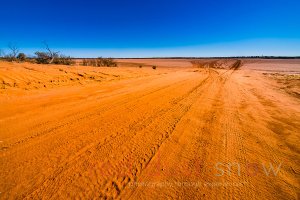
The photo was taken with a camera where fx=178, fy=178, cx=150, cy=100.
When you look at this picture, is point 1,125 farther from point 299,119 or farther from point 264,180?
point 299,119

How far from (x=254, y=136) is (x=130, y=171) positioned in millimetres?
2919

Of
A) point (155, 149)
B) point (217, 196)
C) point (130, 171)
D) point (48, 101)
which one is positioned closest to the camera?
point (217, 196)

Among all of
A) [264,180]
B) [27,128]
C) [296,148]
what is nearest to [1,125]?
[27,128]

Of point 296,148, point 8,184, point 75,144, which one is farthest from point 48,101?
point 296,148

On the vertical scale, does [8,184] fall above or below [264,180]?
above

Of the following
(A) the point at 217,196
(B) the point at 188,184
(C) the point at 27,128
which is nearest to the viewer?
(A) the point at 217,196

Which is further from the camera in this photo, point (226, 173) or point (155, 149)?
point (155, 149)

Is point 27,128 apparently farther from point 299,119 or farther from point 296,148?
point 299,119

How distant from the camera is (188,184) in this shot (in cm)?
250

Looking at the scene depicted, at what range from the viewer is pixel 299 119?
16.5ft

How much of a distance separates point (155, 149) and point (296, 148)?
9.01ft

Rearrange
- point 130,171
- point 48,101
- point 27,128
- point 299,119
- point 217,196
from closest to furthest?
point 217,196 → point 130,171 → point 27,128 → point 299,119 → point 48,101

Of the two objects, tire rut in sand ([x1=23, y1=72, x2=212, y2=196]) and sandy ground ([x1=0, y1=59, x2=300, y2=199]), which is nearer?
sandy ground ([x1=0, y1=59, x2=300, y2=199])

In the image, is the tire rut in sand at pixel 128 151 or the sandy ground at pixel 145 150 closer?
the sandy ground at pixel 145 150
